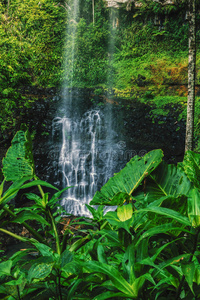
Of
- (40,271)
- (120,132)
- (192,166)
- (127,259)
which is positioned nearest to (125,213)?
(127,259)

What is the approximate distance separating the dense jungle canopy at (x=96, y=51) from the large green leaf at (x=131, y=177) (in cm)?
669

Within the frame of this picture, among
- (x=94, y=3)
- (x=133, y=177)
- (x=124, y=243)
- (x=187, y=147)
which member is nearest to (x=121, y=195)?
(x=124, y=243)

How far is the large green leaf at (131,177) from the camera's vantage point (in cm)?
108

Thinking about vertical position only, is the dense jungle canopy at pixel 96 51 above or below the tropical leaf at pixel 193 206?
above

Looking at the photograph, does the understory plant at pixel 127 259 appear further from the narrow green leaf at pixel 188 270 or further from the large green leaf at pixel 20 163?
the large green leaf at pixel 20 163

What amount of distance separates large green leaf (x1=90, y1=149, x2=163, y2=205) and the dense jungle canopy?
6.69 metres


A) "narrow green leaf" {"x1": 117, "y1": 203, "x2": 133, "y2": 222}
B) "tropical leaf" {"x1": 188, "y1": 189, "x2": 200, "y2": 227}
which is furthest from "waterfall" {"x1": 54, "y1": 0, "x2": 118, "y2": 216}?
"tropical leaf" {"x1": 188, "y1": 189, "x2": 200, "y2": 227}

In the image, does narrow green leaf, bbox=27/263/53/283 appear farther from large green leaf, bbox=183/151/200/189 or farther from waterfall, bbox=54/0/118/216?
waterfall, bbox=54/0/118/216

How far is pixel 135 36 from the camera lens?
364 inches

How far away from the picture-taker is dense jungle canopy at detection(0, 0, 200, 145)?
7820 millimetres

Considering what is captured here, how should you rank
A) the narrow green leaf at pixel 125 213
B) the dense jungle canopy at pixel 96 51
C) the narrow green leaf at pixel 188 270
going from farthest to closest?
1. the dense jungle canopy at pixel 96 51
2. the narrow green leaf at pixel 125 213
3. the narrow green leaf at pixel 188 270

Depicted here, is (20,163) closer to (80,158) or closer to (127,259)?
(127,259)

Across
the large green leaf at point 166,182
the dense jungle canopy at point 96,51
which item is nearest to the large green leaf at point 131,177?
the large green leaf at point 166,182

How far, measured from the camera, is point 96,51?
9.32 m
